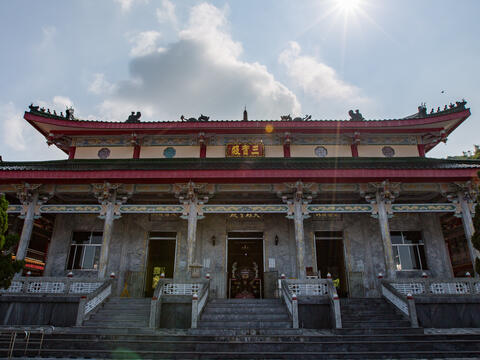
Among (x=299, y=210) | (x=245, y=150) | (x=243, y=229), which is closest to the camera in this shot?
(x=299, y=210)

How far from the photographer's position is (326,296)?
1049 centimetres

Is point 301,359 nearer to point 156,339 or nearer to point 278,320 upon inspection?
point 278,320

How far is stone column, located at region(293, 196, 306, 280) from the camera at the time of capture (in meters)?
12.3

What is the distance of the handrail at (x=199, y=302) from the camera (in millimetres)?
9695

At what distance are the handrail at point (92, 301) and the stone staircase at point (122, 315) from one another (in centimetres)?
15

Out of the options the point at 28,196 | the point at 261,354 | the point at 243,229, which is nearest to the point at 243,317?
the point at 261,354

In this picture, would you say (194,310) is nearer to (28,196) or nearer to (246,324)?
(246,324)

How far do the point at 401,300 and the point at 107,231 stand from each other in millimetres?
10450

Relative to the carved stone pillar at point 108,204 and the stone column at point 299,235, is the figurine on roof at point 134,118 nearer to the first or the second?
the carved stone pillar at point 108,204

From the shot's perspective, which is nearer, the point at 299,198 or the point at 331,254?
the point at 299,198

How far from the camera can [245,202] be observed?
50.4 ft

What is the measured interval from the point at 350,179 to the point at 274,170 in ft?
9.70

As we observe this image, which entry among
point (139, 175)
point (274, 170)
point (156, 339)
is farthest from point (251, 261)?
point (156, 339)

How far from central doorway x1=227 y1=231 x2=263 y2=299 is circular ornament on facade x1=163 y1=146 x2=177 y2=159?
5146 millimetres
